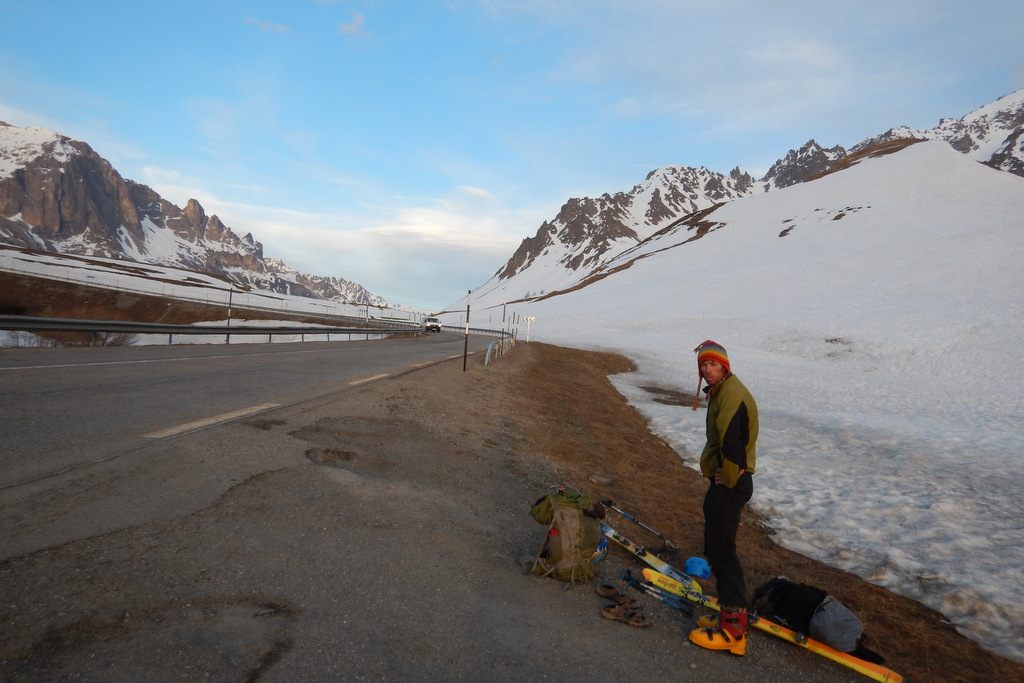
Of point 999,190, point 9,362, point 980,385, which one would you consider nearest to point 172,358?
point 9,362

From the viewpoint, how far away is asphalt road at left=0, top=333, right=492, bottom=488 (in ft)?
18.4

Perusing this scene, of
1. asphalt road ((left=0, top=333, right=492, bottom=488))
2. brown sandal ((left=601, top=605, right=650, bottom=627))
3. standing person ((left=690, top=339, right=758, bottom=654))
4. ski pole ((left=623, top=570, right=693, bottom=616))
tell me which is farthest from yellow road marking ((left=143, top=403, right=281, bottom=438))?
standing person ((left=690, top=339, right=758, bottom=654))

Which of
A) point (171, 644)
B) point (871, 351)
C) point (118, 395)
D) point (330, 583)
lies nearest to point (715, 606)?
point (330, 583)

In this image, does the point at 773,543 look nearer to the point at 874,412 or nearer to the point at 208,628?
the point at 208,628

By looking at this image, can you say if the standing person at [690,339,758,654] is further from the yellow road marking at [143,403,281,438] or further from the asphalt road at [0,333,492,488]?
the yellow road marking at [143,403,281,438]

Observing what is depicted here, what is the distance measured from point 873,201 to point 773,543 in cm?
9368

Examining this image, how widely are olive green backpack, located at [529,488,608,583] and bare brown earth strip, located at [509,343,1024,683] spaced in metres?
1.89

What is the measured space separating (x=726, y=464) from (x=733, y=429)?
332 millimetres

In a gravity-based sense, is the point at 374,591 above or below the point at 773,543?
above

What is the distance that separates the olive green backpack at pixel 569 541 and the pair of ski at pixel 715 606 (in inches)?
15.6

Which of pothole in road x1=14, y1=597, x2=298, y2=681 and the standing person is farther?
the standing person

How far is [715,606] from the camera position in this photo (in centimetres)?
464

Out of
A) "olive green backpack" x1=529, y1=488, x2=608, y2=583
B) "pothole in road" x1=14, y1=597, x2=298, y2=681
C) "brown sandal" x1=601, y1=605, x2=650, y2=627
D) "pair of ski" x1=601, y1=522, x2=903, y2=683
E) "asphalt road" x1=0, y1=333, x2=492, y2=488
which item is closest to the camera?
"pothole in road" x1=14, y1=597, x2=298, y2=681

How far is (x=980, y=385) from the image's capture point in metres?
25.8
